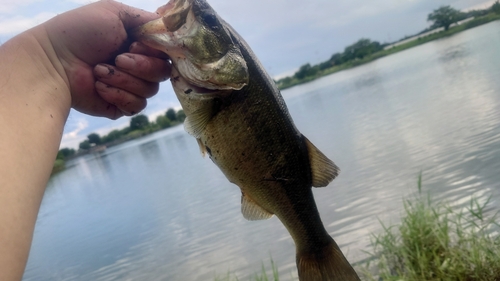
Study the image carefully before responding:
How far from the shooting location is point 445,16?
75875mm

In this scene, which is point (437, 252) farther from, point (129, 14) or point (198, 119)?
point (129, 14)

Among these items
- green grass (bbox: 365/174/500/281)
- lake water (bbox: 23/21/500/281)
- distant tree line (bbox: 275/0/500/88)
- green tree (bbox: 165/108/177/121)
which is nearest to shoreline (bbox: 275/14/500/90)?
distant tree line (bbox: 275/0/500/88)

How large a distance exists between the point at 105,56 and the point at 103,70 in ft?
0.43

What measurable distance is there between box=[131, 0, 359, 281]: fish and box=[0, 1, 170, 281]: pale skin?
0.16 meters

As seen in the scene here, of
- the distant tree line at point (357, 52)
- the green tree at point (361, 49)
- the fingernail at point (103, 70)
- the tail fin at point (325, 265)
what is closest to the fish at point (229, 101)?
the fingernail at point (103, 70)

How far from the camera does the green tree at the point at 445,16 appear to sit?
7500cm

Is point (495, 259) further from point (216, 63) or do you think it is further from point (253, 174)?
point (216, 63)

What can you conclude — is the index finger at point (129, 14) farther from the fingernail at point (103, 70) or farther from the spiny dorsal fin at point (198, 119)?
the spiny dorsal fin at point (198, 119)

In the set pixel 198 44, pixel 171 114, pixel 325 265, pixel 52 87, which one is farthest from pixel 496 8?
pixel 52 87

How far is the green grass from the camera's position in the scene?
471cm

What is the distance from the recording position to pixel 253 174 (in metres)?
2.48

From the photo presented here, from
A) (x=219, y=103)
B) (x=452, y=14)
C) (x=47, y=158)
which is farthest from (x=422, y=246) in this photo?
(x=452, y=14)

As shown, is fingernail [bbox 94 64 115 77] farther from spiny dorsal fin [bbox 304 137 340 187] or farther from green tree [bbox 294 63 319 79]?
green tree [bbox 294 63 319 79]

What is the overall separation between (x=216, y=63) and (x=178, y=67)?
24 cm
